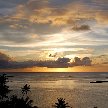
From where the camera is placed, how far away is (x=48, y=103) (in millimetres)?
166625

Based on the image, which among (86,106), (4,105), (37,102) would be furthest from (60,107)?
(37,102)

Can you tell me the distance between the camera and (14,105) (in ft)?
242

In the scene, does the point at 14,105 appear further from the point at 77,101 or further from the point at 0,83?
the point at 77,101

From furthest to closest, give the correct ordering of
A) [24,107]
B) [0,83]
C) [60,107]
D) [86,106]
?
[86,106] < [0,83] < [60,107] < [24,107]

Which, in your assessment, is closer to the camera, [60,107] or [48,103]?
[60,107]

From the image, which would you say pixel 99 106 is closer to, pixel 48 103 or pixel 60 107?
pixel 48 103

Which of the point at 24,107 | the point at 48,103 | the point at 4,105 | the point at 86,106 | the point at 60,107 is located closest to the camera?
the point at 24,107

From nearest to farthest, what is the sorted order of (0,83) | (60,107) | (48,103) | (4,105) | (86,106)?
(4,105) → (60,107) → (0,83) → (86,106) → (48,103)

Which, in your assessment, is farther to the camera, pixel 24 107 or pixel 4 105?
pixel 4 105

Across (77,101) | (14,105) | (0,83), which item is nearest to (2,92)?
(0,83)

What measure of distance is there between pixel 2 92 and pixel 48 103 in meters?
77.5

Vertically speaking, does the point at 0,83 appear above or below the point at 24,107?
above

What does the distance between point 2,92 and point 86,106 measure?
74307mm

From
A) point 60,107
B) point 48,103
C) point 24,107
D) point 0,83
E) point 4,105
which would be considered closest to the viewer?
point 24,107
